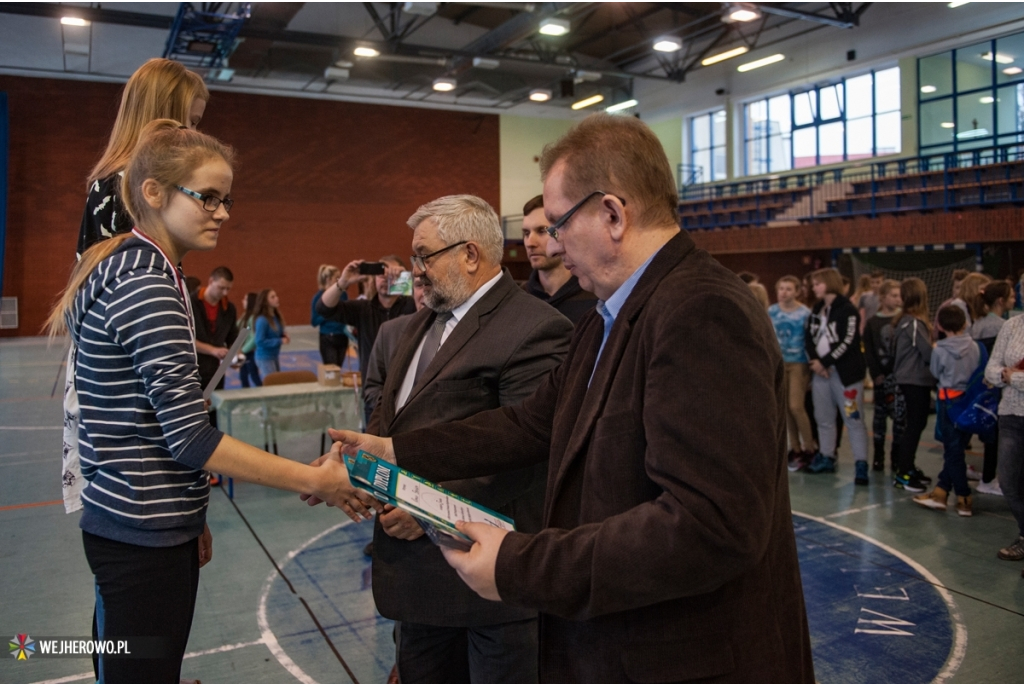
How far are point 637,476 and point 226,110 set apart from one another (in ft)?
75.5

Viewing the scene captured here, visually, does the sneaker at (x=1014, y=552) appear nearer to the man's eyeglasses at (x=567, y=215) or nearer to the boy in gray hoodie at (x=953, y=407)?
the boy in gray hoodie at (x=953, y=407)

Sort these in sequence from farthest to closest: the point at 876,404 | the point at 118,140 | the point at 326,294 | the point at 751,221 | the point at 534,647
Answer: the point at 751,221, the point at 876,404, the point at 326,294, the point at 534,647, the point at 118,140

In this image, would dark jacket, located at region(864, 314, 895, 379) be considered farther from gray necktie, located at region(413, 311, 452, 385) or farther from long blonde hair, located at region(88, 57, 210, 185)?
long blonde hair, located at region(88, 57, 210, 185)

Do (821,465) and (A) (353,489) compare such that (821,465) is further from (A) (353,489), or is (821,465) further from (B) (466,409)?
(A) (353,489)

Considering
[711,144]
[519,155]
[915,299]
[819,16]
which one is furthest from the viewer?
Result: [519,155]

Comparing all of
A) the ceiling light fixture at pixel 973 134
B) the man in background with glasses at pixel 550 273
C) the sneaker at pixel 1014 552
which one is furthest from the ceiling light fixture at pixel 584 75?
the man in background with glasses at pixel 550 273

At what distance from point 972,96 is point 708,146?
30.0 ft

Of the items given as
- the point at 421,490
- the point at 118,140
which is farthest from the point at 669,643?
the point at 118,140

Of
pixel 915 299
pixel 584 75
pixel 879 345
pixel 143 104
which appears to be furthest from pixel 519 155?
pixel 143 104

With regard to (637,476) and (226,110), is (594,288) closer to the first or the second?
(637,476)

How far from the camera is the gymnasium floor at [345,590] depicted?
3428 mm

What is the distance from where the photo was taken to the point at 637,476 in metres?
1.28

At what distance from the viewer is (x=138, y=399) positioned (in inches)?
66.1

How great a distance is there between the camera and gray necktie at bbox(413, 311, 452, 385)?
2512mm
